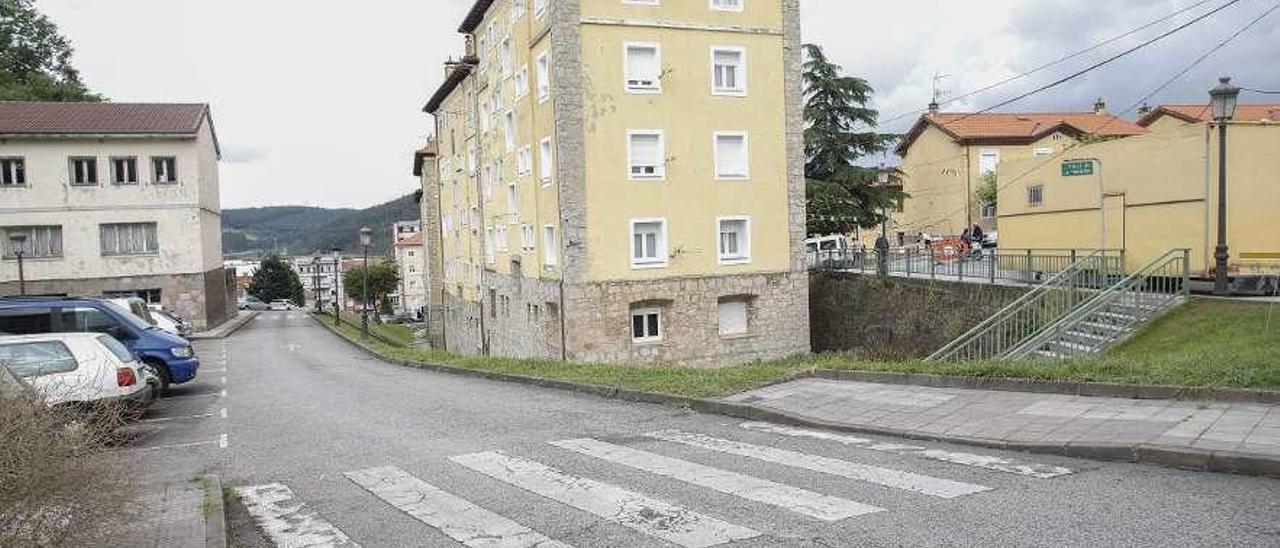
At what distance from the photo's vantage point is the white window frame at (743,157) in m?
28.8

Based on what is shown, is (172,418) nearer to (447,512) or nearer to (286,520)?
(286,520)

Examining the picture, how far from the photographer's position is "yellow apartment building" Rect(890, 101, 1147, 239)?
50.1 metres

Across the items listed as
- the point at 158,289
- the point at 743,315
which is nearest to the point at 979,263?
the point at 743,315

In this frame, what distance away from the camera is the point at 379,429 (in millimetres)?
11617

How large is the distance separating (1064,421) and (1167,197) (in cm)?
1222

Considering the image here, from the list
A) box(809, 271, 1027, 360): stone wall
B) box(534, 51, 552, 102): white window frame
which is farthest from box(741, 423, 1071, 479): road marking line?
box(534, 51, 552, 102): white window frame

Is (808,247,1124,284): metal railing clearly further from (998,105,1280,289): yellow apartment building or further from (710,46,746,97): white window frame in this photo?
(710,46,746,97): white window frame

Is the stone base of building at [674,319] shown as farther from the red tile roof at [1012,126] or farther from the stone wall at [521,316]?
the red tile roof at [1012,126]

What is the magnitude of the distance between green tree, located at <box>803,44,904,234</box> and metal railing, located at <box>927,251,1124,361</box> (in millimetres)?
16571

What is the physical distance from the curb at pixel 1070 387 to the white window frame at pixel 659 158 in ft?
51.2

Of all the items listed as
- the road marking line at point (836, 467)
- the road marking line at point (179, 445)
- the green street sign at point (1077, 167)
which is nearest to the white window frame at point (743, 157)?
the green street sign at point (1077, 167)

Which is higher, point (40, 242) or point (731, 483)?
point (40, 242)

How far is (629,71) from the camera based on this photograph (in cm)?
2775

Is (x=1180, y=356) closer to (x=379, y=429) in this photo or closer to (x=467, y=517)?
(x=467, y=517)
